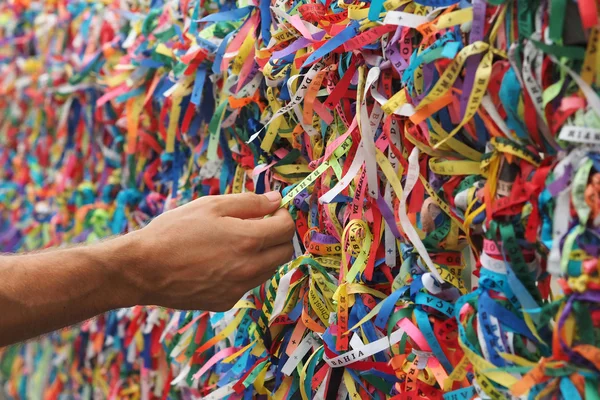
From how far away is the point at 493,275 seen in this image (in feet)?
1.67

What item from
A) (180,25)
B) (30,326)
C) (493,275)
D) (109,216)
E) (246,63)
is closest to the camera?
(493,275)

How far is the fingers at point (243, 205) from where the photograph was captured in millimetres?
702

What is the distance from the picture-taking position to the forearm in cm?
62

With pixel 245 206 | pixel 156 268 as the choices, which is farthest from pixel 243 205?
pixel 156 268

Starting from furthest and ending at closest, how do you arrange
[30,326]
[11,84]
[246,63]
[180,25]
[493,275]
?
[11,84] < [180,25] < [246,63] < [30,326] < [493,275]

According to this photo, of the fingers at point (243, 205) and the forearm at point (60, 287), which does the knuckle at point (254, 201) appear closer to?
the fingers at point (243, 205)

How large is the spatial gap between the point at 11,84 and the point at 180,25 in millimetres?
703

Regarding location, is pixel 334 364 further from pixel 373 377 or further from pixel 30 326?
pixel 30 326

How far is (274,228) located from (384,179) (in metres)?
0.13

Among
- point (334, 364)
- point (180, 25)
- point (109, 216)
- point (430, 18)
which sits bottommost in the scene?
point (109, 216)

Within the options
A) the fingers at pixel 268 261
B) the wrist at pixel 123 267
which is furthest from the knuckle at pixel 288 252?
the wrist at pixel 123 267

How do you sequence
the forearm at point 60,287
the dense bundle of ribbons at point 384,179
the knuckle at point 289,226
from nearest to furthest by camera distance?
the dense bundle of ribbons at point 384,179
the forearm at point 60,287
the knuckle at point 289,226

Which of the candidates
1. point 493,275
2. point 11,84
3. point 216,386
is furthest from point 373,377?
point 11,84

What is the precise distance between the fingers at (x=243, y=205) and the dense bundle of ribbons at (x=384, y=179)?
26 millimetres
